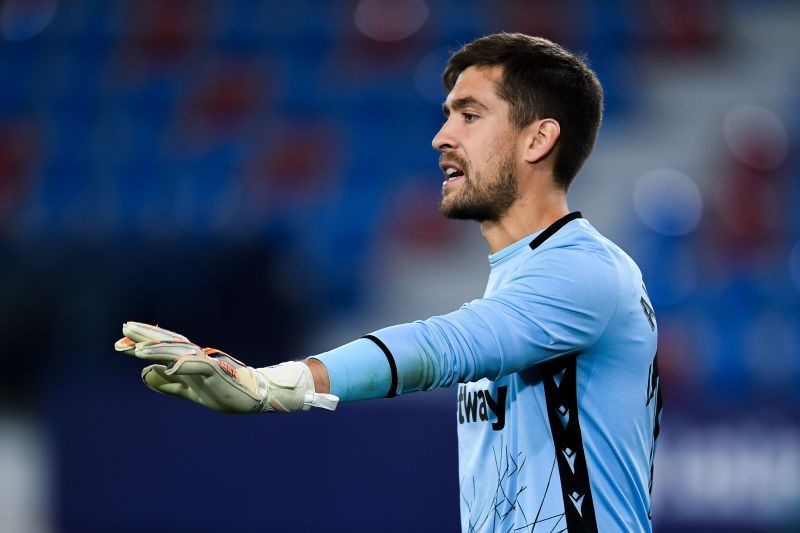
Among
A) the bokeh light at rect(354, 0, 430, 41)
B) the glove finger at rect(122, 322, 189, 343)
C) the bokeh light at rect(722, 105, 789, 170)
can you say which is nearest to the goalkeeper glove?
the glove finger at rect(122, 322, 189, 343)

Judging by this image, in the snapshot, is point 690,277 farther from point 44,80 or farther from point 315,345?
point 44,80

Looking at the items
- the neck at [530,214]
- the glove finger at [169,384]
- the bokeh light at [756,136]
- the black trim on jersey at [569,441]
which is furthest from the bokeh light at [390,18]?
the glove finger at [169,384]

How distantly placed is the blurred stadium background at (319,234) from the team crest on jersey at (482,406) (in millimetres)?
3613

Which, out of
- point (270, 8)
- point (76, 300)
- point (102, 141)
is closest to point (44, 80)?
point (102, 141)

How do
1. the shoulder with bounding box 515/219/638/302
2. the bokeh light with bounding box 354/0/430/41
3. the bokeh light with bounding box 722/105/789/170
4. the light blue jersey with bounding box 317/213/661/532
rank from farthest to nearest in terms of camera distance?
the bokeh light with bounding box 354/0/430/41
the bokeh light with bounding box 722/105/789/170
the shoulder with bounding box 515/219/638/302
the light blue jersey with bounding box 317/213/661/532

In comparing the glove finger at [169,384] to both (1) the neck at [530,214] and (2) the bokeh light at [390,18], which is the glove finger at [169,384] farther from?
(2) the bokeh light at [390,18]

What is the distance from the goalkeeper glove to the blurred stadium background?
173 inches

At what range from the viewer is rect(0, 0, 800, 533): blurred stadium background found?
22.3 ft

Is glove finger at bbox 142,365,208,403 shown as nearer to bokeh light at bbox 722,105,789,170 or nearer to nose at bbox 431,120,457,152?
nose at bbox 431,120,457,152

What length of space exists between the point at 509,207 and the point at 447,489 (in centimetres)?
380

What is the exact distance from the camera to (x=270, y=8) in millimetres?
12242

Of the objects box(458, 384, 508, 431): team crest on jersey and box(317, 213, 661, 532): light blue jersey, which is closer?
box(317, 213, 661, 532): light blue jersey

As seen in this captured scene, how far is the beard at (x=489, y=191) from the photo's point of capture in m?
3.08

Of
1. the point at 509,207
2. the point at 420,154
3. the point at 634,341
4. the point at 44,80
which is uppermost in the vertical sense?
the point at 44,80
